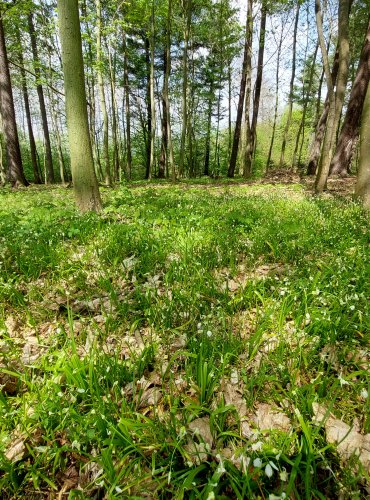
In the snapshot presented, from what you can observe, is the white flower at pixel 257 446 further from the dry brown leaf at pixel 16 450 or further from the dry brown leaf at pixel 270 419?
the dry brown leaf at pixel 16 450

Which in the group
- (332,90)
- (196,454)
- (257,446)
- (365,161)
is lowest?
(196,454)

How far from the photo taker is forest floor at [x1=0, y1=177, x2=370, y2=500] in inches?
51.8

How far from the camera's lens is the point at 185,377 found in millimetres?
1801

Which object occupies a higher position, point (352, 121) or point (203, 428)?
point (352, 121)

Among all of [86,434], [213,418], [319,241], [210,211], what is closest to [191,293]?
[213,418]

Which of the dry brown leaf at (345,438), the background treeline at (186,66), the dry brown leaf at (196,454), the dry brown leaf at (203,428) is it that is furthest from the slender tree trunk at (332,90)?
the dry brown leaf at (196,454)

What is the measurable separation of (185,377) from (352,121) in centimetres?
1428

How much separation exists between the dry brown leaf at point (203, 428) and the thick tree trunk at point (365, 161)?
5782 mm

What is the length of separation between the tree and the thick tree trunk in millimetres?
5541

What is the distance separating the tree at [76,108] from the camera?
15.5 feet

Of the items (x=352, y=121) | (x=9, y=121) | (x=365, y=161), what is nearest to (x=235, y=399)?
(x=365, y=161)

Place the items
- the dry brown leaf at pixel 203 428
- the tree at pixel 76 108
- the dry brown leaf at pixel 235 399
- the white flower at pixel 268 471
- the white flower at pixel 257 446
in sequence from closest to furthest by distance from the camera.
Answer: the white flower at pixel 268 471
the white flower at pixel 257 446
the dry brown leaf at pixel 203 428
the dry brown leaf at pixel 235 399
the tree at pixel 76 108

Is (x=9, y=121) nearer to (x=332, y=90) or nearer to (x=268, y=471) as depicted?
(x=332, y=90)

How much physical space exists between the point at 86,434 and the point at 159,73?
32064mm
